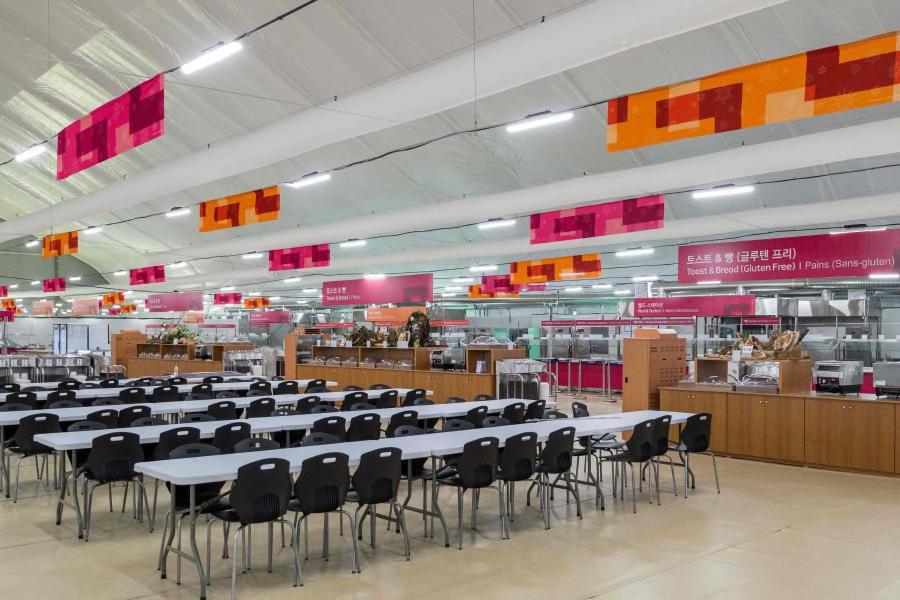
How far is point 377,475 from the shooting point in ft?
17.3

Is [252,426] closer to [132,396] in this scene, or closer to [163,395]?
[163,395]

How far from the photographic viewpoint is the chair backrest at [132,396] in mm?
9719

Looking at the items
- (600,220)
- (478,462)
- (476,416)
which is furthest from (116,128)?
(600,220)

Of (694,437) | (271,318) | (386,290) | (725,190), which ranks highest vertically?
(725,190)

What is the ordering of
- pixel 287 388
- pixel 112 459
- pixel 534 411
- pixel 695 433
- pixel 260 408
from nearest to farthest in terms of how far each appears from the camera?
pixel 112 459
pixel 695 433
pixel 260 408
pixel 534 411
pixel 287 388

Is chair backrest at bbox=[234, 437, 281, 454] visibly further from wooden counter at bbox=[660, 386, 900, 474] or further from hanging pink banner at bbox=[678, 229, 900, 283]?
hanging pink banner at bbox=[678, 229, 900, 283]

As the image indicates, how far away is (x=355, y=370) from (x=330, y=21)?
8.52 metres

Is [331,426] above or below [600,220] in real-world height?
below

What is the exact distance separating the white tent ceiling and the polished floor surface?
13.0ft

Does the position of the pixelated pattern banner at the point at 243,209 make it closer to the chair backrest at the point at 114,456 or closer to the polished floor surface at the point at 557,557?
the polished floor surface at the point at 557,557

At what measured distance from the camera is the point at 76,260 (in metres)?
27.3

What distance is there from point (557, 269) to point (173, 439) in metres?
10.4

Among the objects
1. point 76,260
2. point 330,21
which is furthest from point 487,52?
point 76,260

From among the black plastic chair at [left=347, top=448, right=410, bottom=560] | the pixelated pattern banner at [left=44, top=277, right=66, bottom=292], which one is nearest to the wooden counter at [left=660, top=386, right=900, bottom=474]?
the black plastic chair at [left=347, top=448, right=410, bottom=560]
